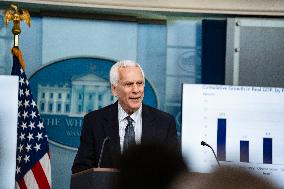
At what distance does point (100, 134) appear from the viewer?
3.58 metres

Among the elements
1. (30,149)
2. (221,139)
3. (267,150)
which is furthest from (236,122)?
(30,149)

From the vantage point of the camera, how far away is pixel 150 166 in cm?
105

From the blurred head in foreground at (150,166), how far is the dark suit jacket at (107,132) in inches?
90.4

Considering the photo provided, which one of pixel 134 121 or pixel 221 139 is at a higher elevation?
pixel 134 121

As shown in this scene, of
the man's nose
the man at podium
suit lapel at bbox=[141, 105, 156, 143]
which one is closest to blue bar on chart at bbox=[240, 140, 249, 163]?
the man at podium

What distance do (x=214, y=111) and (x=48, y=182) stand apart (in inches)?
48.0

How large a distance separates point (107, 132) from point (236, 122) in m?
1.09

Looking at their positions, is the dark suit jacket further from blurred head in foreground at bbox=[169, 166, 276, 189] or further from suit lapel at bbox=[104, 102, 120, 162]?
blurred head in foreground at bbox=[169, 166, 276, 189]

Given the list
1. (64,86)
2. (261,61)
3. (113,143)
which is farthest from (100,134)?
(261,61)

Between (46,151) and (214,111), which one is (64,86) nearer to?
(46,151)

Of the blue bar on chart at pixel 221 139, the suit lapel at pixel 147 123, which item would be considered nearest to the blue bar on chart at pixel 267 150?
the blue bar on chart at pixel 221 139

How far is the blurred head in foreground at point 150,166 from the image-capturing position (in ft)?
3.30

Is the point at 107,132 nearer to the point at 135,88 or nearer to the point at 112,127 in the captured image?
the point at 112,127

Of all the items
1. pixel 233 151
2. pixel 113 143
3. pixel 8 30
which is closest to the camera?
pixel 113 143
